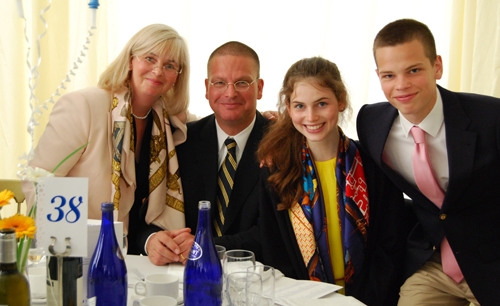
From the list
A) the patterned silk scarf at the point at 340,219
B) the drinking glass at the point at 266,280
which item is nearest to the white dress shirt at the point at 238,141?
the patterned silk scarf at the point at 340,219

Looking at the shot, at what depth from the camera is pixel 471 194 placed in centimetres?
189

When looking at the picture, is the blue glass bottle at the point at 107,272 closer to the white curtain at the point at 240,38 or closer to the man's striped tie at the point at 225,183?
the man's striped tie at the point at 225,183

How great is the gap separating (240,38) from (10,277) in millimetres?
2373

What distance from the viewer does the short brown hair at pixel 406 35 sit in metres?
1.97

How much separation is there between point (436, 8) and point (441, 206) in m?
1.84

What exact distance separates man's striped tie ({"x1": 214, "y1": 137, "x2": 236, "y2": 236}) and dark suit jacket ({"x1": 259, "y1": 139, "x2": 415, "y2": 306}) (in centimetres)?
23

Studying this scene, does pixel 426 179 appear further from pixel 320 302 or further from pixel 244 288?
pixel 244 288

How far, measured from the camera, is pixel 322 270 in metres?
1.93

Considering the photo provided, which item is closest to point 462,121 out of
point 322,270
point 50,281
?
point 322,270

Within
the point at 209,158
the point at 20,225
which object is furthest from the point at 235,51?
the point at 20,225

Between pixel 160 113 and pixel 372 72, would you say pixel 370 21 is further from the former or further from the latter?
pixel 160 113

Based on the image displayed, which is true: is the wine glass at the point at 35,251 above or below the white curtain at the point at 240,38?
below

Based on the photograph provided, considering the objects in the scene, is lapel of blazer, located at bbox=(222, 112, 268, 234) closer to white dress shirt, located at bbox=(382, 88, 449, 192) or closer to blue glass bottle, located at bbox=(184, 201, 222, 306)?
white dress shirt, located at bbox=(382, 88, 449, 192)

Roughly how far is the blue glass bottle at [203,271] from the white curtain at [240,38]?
1941 mm
